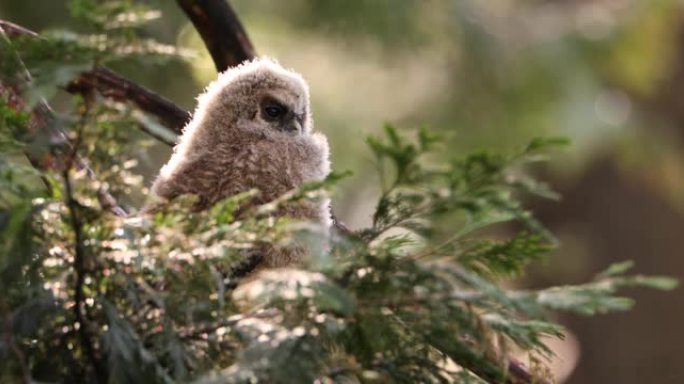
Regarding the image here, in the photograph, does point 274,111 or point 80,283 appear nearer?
point 80,283

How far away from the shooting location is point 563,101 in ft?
26.8

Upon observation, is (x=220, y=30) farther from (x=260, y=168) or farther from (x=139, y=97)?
(x=260, y=168)

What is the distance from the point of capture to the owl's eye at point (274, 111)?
10.4ft

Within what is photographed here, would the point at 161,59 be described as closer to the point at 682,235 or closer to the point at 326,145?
the point at 326,145

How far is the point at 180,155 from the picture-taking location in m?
2.94

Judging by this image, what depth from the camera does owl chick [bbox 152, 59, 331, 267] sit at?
2.77 m

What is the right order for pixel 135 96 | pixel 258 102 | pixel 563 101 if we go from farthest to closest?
pixel 563 101 < pixel 135 96 < pixel 258 102

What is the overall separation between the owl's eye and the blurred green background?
12.0 ft

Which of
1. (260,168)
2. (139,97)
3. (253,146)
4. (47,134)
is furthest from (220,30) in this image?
(47,134)

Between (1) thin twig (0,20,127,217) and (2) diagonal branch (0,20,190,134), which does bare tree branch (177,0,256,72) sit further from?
(1) thin twig (0,20,127,217)

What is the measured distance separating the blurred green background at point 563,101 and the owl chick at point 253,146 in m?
3.60

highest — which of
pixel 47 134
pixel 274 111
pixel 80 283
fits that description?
pixel 274 111

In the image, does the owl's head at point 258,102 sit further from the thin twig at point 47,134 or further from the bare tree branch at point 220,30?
the thin twig at point 47,134

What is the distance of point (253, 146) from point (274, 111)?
0.94ft
